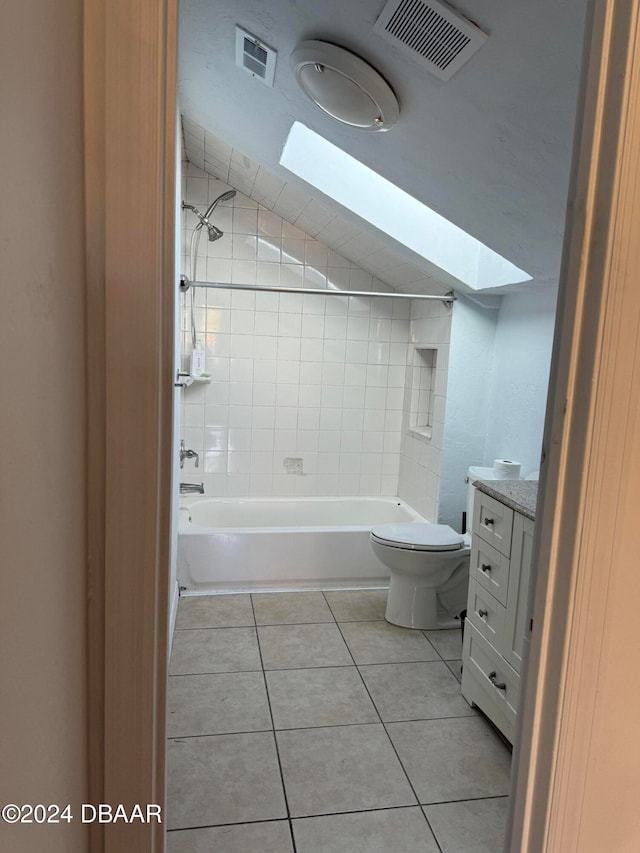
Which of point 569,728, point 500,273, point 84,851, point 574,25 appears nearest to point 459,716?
point 569,728

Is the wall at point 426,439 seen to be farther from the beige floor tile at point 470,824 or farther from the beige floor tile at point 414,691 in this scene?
A: the beige floor tile at point 470,824

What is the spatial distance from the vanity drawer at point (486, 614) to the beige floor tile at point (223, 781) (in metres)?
0.87

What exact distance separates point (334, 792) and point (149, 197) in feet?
6.02

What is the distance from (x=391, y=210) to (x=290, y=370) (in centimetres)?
138

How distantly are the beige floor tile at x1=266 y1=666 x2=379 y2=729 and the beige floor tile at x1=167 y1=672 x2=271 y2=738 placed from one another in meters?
0.06

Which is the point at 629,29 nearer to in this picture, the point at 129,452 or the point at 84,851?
the point at 129,452

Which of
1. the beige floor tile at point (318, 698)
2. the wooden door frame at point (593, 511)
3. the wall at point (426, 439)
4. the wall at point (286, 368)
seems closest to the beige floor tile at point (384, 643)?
the beige floor tile at point (318, 698)

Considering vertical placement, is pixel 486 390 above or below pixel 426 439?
above

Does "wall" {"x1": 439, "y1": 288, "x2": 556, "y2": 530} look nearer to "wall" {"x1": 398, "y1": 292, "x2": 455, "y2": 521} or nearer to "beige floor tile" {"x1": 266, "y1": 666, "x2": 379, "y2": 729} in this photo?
"wall" {"x1": 398, "y1": 292, "x2": 455, "y2": 521}

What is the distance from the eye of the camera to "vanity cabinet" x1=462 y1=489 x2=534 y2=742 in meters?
2.02

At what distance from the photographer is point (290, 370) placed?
4.01 metres

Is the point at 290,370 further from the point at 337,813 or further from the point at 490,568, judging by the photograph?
the point at 337,813

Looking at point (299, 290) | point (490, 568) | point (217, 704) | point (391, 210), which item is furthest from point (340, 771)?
point (391, 210)

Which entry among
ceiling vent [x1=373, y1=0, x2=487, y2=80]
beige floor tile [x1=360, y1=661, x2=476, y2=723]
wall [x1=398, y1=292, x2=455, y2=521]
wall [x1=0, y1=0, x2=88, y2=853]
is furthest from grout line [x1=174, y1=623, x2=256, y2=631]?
ceiling vent [x1=373, y1=0, x2=487, y2=80]
